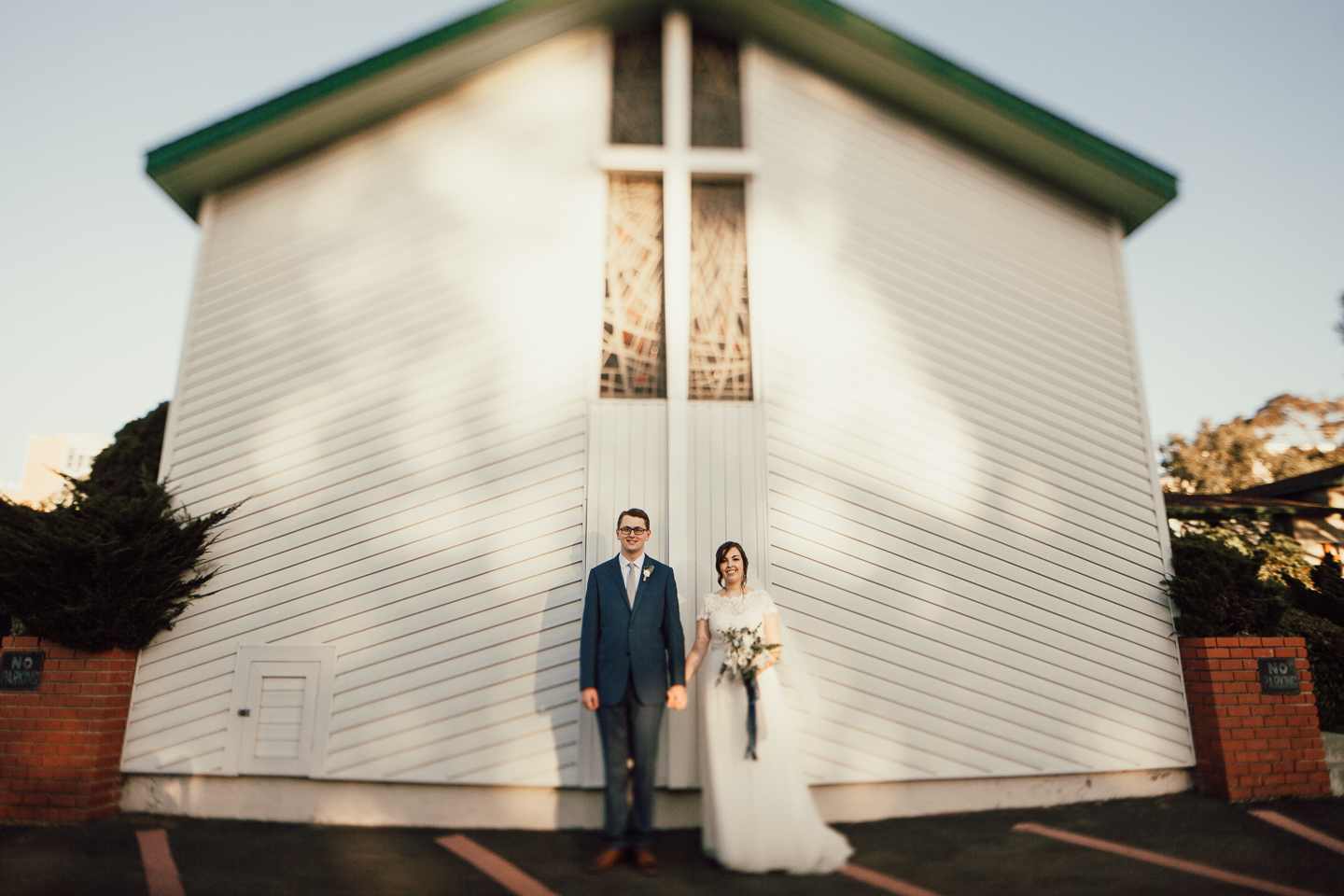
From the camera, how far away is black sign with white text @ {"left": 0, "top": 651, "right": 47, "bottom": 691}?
514cm

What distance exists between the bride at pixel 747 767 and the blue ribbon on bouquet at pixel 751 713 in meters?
0.03

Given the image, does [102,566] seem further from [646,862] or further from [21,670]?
[646,862]

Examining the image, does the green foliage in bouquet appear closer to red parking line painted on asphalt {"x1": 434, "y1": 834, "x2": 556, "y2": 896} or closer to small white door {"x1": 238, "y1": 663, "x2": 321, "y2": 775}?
small white door {"x1": 238, "y1": 663, "x2": 321, "y2": 775}

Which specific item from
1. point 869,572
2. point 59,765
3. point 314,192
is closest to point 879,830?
point 869,572

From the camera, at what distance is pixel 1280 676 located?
5.53 m

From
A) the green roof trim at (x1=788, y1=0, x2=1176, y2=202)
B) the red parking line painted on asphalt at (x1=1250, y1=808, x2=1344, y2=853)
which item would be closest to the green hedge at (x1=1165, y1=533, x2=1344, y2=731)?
the red parking line painted on asphalt at (x1=1250, y1=808, x2=1344, y2=853)

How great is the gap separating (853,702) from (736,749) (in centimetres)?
122

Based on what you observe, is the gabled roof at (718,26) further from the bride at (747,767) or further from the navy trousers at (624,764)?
the navy trousers at (624,764)

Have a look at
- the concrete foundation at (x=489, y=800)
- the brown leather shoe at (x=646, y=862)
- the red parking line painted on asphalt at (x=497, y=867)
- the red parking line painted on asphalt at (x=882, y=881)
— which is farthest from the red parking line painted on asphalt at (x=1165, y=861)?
the red parking line painted on asphalt at (x=497, y=867)

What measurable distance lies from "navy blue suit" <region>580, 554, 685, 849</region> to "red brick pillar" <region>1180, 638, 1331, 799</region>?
4110 millimetres

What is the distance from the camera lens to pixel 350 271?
20.5ft

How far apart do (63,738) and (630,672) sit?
4008mm

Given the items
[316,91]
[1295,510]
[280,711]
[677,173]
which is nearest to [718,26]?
[677,173]

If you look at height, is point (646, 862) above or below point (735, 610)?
below
